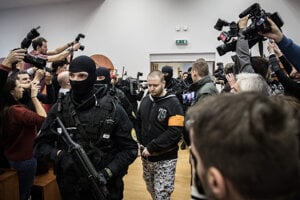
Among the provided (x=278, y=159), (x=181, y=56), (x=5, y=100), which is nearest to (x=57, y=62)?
(x=5, y=100)

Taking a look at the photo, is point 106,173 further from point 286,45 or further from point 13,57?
point 286,45

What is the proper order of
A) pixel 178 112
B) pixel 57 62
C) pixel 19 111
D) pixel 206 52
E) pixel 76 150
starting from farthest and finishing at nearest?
pixel 206 52 → pixel 57 62 → pixel 178 112 → pixel 19 111 → pixel 76 150

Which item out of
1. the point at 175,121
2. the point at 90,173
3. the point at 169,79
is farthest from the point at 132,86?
the point at 90,173

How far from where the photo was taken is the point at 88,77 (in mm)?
1922

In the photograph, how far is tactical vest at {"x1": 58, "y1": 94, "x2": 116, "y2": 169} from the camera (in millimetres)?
1844

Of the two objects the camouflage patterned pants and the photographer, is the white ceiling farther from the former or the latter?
the photographer

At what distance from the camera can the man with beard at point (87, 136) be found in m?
1.83

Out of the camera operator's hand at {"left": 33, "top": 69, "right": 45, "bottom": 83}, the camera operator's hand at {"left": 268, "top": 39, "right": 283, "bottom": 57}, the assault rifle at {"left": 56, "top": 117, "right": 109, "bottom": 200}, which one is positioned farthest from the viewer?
the camera operator's hand at {"left": 33, "top": 69, "right": 45, "bottom": 83}

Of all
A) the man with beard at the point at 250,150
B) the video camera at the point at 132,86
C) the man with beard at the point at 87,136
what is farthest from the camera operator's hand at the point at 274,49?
the video camera at the point at 132,86

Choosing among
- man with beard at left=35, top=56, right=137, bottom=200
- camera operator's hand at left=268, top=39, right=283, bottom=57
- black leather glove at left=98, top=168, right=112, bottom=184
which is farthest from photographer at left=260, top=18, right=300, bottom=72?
black leather glove at left=98, top=168, right=112, bottom=184

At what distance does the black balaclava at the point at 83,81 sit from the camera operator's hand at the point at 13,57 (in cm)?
62

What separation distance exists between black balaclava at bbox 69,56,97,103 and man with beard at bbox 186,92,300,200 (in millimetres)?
1406

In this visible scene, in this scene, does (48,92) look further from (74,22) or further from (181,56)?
(74,22)

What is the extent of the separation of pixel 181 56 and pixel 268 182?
6.85 metres
